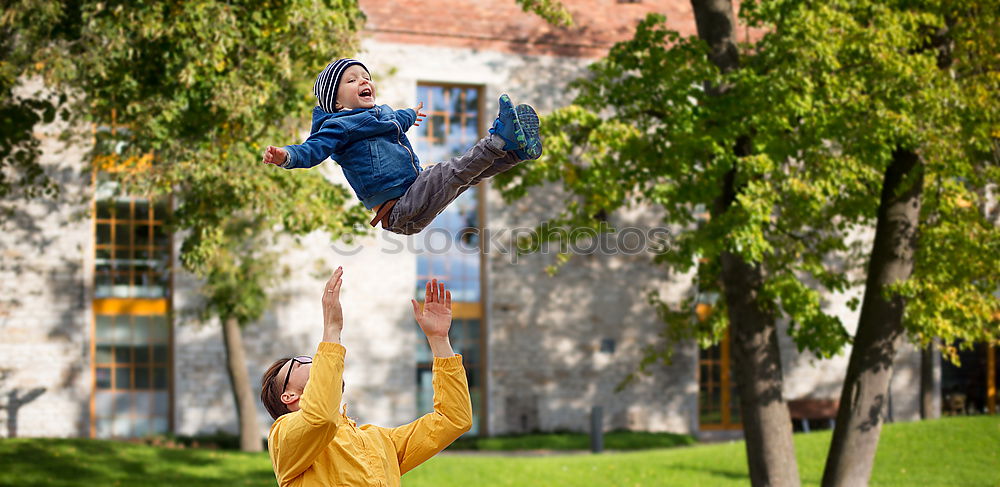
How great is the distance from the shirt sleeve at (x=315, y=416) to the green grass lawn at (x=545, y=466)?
10.3 m

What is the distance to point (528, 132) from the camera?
3.12 meters

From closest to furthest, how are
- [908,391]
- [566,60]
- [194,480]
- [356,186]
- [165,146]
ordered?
[356,186] → [165,146] → [194,480] → [566,60] → [908,391]

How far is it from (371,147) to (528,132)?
0.51 metres

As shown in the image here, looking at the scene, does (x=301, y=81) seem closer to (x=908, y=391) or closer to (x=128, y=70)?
(x=128, y=70)

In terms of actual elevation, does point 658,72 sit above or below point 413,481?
above

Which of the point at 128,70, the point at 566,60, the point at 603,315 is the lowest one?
the point at 603,315

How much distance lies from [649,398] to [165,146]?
13.0 m

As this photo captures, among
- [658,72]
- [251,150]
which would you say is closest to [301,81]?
[251,150]

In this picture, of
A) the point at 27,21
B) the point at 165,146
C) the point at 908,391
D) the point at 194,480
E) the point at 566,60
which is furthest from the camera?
the point at 908,391

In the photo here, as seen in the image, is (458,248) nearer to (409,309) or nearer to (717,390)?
(409,309)

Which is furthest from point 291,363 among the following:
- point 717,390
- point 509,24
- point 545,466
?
point 717,390

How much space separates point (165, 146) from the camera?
9133 mm

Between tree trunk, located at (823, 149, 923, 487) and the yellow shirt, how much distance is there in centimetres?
787

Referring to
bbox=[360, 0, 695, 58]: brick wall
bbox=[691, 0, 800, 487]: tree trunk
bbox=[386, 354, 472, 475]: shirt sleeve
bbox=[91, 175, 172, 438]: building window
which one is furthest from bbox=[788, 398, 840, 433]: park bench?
bbox=[386, 354, 472, 475]: shirt sleeve
